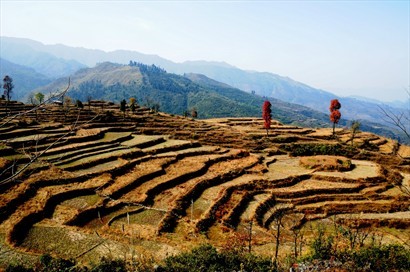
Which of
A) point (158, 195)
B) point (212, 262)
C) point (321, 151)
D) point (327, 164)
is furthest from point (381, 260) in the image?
point (321, 151)

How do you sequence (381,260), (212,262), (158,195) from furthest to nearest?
(158,195) → (212,262) → (381,260)

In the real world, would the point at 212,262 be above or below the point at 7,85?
below

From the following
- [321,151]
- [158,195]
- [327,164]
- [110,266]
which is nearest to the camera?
[110,266]

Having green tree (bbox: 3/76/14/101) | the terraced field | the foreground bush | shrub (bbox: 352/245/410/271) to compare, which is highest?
green tree (bbox: 3/76/14/101)

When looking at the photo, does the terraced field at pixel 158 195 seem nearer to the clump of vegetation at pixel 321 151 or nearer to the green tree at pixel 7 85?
the clump of vegetation at pixel 321 151

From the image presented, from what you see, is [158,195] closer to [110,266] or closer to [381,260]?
[110,266]

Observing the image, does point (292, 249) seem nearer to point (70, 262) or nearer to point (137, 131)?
point (70, 262)

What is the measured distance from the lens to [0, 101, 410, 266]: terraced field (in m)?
21.1

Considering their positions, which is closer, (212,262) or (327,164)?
(212,262)

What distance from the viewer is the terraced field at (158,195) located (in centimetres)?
2106

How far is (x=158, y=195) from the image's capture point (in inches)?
1177

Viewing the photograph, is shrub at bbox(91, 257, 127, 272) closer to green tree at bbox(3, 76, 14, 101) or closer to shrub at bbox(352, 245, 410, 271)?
shrub at bbox(352, 245, 410, 271)

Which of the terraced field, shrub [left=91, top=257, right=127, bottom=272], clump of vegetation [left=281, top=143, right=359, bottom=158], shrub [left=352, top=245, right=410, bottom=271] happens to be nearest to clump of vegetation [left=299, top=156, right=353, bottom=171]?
the terraced field

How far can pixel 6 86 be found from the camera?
68.8m
